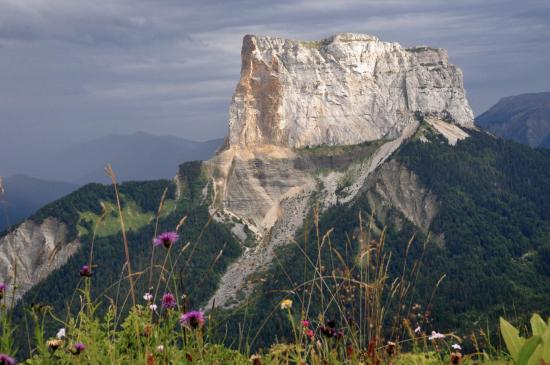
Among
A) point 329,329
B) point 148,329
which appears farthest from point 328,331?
point 148,329

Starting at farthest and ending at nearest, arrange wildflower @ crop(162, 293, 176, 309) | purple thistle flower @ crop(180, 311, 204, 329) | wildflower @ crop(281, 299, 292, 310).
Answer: wildflower @ crop(162, 293, 176, 309)
wildflower @ crop(281, 299, 292, 310)
purple thistle flower @ crop(180, 311, 204, 329)

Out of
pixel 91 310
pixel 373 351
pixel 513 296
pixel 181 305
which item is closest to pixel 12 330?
pixel 91 310

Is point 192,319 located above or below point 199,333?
above

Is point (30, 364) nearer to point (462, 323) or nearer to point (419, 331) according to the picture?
point (419, 331)

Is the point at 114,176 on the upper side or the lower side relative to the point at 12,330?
upper

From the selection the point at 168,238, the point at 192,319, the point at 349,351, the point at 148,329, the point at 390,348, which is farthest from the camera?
the point at 148,329

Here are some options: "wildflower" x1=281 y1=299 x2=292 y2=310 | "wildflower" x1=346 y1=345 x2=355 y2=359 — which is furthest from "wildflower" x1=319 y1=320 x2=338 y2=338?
"wildflower" x1=281 y1=299 x2=292 y2=310

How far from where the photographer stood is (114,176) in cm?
847

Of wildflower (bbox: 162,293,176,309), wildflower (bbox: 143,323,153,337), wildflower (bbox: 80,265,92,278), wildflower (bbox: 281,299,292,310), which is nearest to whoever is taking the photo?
wildflower (bbox: 281,299,292,310)

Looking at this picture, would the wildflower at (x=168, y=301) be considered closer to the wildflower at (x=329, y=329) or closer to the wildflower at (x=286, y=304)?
the wildflower at (x=286, y=304)

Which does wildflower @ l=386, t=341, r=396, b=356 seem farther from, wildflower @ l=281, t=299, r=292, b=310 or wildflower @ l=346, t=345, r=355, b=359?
wildflower @ l=281, t=299, r=292, b=310

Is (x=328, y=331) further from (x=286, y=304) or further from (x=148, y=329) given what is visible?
(x=148, y=329)

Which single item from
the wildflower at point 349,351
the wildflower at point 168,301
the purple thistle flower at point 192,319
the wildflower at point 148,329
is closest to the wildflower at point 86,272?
the wildflower at point 168,301

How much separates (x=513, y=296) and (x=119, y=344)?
19238 cm
